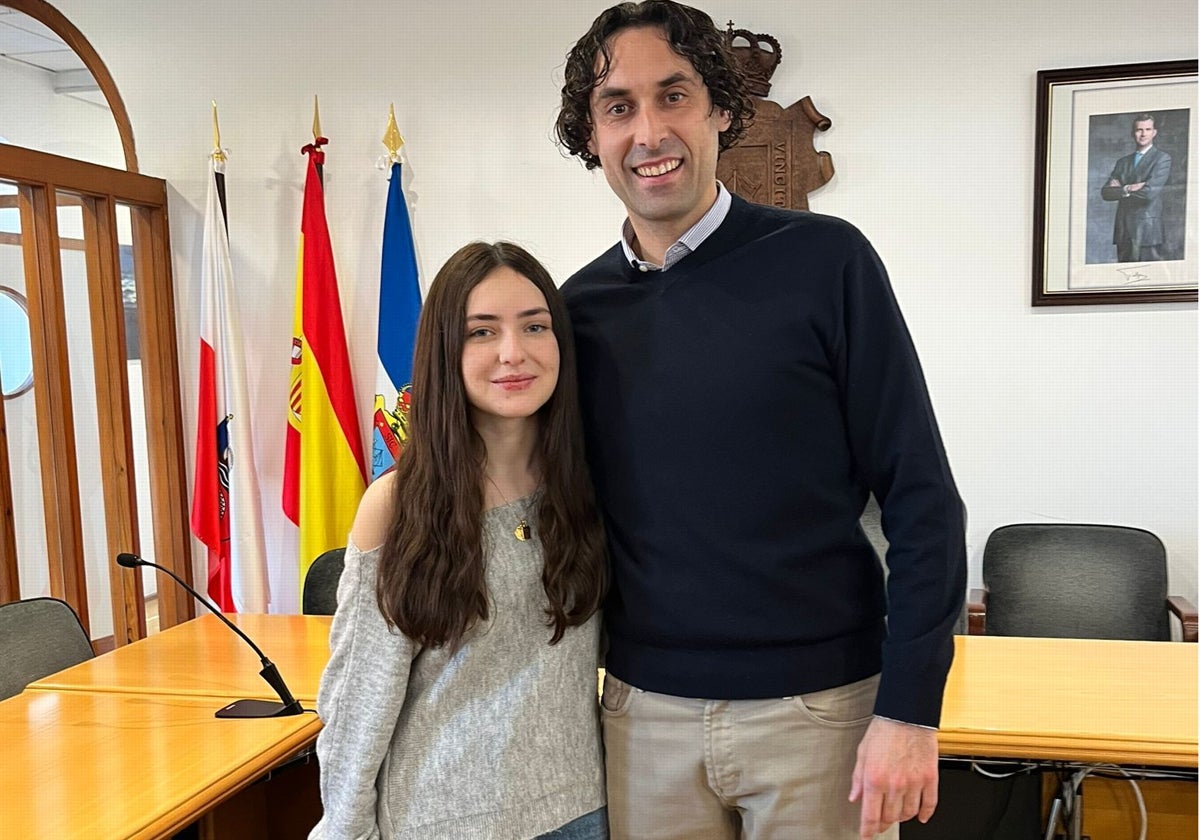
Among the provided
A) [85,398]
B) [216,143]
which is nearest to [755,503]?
[85,398]

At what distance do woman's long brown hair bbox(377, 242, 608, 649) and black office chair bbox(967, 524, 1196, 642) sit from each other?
1.93 metres

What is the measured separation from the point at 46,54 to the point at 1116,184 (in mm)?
3739

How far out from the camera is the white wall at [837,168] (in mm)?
3252

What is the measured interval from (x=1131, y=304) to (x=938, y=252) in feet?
2.02

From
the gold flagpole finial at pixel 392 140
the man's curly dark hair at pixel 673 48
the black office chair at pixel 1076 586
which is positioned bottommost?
the black office chair at pixel 1076 586

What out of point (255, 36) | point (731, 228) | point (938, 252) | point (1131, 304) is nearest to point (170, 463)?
point (255, 36)

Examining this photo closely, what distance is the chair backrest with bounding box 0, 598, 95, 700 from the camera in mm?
2453

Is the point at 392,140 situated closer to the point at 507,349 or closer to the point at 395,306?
the point at 395,306

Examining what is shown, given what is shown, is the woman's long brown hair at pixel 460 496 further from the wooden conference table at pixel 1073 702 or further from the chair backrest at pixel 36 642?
the chair backrest at pixel 36 642

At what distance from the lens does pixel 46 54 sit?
146 inches

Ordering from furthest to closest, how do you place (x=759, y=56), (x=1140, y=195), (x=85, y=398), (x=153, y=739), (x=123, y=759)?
1. (x=85, y=398)
2. (x=759, y=56)
3. (x=1140, y=195)
4. (x=153, y=739)
5. (x=123, y=759)

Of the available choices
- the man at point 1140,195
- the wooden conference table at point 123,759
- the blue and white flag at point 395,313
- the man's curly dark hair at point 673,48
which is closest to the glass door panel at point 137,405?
the blue and white flag at point 395,313

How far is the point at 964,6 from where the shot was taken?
3.24 m

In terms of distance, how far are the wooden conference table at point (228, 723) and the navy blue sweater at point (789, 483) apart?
0.75m
